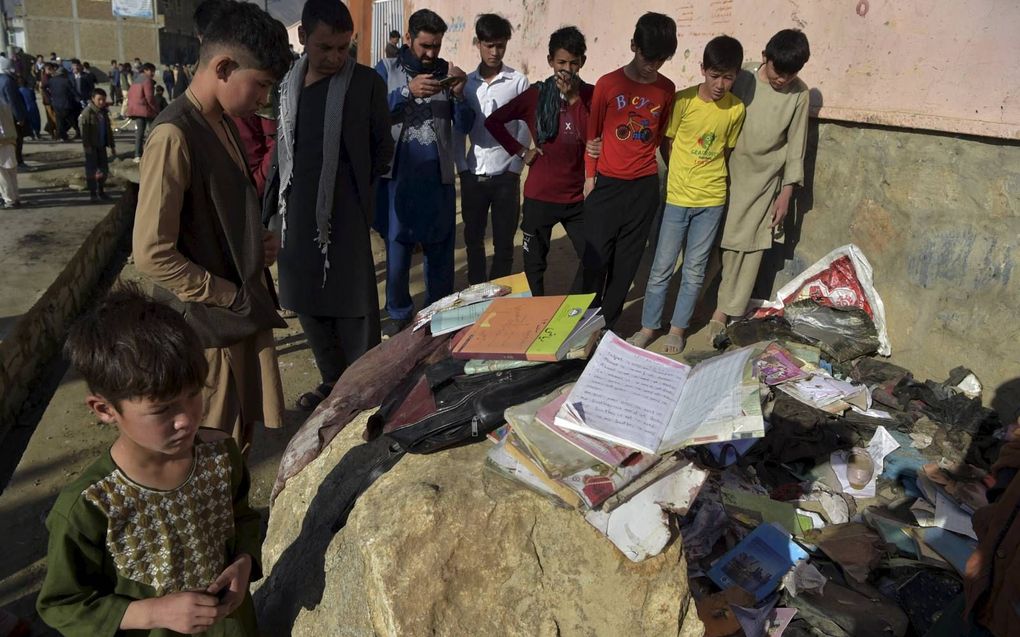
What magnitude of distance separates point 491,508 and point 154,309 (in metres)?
0.98

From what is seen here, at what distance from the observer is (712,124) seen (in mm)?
4387

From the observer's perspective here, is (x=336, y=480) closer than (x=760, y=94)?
Yes

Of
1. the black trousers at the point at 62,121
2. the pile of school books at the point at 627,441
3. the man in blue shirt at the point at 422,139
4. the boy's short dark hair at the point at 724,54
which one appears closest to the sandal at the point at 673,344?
the man in blue shirt at the point at 422,139

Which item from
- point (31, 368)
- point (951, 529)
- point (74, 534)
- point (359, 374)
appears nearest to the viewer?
point (74, 534)

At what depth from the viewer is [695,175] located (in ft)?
14.7

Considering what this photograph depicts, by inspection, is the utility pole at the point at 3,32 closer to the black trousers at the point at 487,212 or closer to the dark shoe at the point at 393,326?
the dark shoe at the point at 393,326

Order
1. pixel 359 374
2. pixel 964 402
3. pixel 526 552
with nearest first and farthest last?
pixel 526 552
pixel 359 374
pixel 964 402

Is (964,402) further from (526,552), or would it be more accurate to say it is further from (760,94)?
(526,552)

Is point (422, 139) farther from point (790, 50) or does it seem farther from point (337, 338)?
point (790, 50)

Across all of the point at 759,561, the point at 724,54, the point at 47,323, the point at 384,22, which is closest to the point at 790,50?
the point at 724,54

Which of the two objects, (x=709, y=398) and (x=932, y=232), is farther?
(x=932, y=232)

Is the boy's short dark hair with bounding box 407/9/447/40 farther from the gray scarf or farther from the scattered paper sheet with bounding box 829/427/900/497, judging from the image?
the scattered paper sheet with bounding box 829/427/900/497

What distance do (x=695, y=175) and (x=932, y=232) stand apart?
1423 millimetres

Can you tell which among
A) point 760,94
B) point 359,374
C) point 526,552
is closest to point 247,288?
point 359,374
